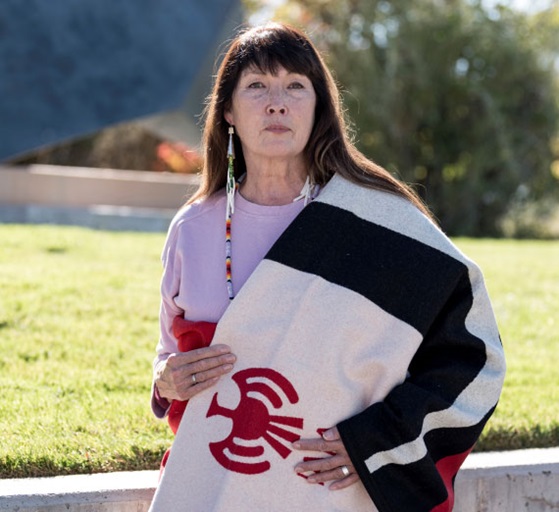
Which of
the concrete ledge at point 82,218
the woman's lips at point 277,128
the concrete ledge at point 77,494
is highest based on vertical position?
the woman's lips at point 277,128

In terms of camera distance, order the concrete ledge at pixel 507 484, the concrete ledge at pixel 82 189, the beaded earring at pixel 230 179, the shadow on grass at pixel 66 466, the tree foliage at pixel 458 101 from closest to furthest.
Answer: the beaded earring at pixel 230 179 → the shadow on grass at pixel 66 466 → the concrete ledge at pixel 507 484 → the concrete ledge at pixel 82 189 → the tree foliage at pixel 458 101

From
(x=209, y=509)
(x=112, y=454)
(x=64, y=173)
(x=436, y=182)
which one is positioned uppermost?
(x=209, y=509)

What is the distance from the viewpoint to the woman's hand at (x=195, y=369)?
8.49ft

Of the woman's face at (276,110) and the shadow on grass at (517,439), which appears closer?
the woman's face at (276,110)

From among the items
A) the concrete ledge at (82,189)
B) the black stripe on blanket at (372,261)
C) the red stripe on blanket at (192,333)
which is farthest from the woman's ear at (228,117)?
the concrete ledge at (82,189)

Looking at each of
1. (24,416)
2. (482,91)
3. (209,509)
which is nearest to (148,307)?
(24,416)

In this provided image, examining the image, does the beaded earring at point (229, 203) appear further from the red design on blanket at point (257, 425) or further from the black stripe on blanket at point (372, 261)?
the red design on blanket at point (257, 425)

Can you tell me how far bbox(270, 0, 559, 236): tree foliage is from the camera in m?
15.8

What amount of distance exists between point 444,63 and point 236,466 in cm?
1418

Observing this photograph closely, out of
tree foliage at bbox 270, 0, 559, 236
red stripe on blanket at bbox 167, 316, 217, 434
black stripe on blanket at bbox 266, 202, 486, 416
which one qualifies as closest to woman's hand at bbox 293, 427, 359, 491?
black stripe on blanket at bbox 266, 202, 486, 416

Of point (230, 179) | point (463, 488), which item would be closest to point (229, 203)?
point (230, 179)

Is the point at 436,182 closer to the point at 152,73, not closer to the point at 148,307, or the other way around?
the point at 152,73

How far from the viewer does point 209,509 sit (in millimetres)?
2566

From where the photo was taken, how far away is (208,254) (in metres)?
2.76
